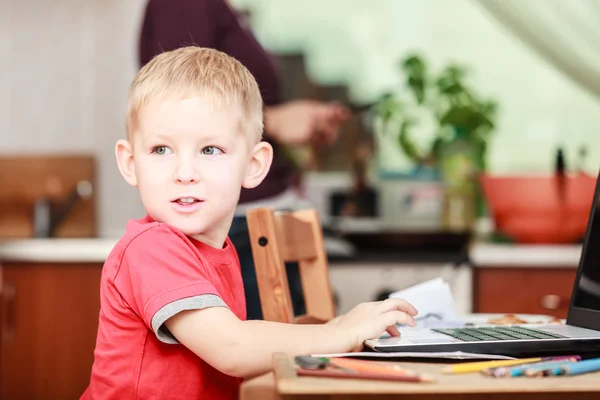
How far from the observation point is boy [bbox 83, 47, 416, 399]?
2.80 ft

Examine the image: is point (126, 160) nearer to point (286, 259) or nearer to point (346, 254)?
point (286, 259)

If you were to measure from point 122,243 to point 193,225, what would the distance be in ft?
0.28

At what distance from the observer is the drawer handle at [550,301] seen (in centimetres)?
235

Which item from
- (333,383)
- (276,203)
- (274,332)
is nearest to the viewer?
(333,383)

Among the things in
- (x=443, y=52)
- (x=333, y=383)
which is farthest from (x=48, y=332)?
(x=333, y=383)

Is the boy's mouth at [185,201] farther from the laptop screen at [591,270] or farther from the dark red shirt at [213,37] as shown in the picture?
the dark red shirt at [213,37]

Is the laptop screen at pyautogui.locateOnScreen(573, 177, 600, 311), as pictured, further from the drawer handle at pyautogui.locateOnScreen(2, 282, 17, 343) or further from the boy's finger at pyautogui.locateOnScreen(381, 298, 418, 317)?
the drawer handle at pyautogui.locateOnScreen(2, 282, 17, 343)

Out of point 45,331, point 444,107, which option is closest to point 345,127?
point 444,107

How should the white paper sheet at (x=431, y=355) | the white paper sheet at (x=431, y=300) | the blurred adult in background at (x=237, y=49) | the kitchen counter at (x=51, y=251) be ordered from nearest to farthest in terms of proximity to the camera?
1. the white paper sheet at (x=431, y=355)
2. the white paper sheet at (x=431, y=300)
3. the blurred adult in background at (x=237, y=49)
4. the kitchen counter at (x=51, y=251)

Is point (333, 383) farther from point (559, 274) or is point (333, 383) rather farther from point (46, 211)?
point (46, 211)

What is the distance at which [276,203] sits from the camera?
193 centimetres

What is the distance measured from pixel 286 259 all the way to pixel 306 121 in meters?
1.54

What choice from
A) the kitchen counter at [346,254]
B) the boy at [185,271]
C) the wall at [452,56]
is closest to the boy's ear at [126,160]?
the boy at [185,271]

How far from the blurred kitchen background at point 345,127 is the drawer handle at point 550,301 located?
30 centimetres
